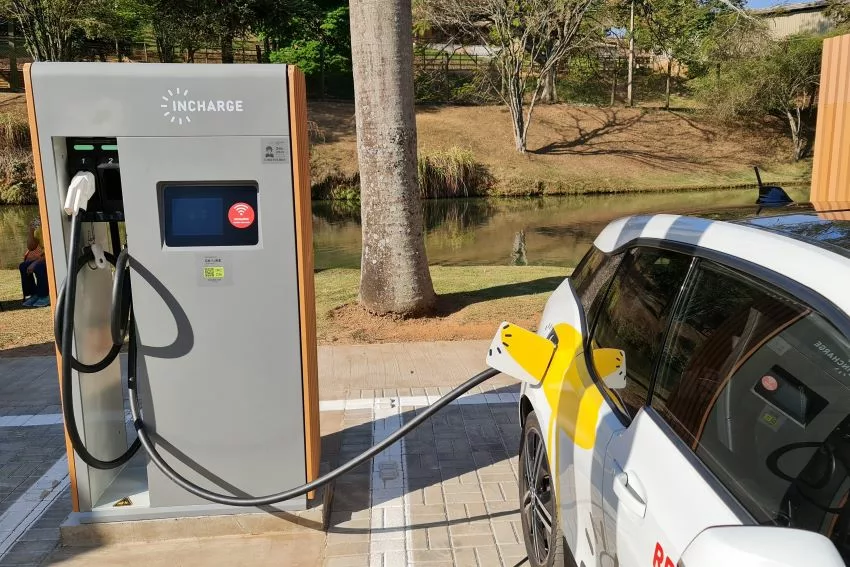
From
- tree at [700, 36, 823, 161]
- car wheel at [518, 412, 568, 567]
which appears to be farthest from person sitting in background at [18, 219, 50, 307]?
tree at [700, 36, 823, 161]

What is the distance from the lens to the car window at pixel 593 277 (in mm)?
2871

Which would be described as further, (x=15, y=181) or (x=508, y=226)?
(x=15, y=181)

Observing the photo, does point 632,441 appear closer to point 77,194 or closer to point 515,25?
point 77,194

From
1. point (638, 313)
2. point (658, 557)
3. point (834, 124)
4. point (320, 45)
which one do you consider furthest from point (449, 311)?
point (320, 45)

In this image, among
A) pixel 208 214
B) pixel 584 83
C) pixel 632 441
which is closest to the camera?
pixel 632 441

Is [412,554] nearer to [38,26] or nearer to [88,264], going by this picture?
[88,264]

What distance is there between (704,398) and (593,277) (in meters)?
1.15

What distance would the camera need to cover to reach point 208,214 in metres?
3.33

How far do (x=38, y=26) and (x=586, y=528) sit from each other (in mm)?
32204

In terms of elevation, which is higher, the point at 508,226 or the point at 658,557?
the point at 658,557

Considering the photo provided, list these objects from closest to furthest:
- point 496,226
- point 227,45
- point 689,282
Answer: point 689,282 < point 496,226 < point 227,45

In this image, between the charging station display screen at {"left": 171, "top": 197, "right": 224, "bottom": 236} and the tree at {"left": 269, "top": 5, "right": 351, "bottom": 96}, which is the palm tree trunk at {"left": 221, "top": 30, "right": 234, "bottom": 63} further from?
the charging station display screen at {"left": 171, "top": 197, "right": 224, "bottom": 236}

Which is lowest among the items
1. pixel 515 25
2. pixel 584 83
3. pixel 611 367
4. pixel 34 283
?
pixel 34 283

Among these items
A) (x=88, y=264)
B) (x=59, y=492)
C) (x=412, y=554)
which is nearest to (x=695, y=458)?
(x=412, y=554)
